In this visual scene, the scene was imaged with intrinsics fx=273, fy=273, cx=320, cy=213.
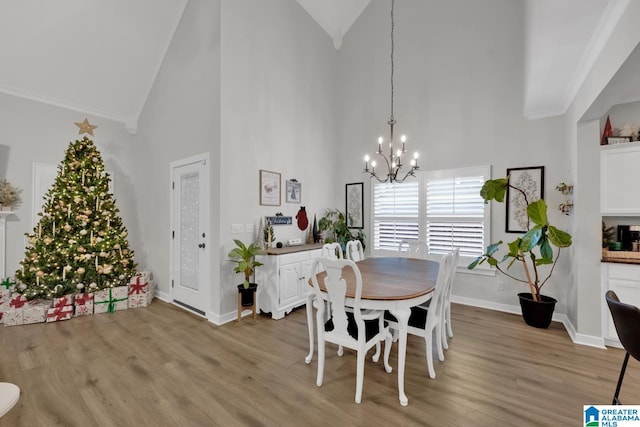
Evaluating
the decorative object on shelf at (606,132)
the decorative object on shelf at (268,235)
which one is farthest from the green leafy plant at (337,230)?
the decorative object on shelf at (606,132)

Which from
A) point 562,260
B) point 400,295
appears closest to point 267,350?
point 400,295

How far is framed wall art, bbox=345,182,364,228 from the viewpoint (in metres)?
5.21

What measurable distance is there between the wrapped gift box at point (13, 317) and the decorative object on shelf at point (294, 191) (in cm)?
370

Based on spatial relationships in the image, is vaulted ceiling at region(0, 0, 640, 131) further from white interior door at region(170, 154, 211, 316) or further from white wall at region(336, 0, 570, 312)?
white interior door at region(170, 154, 211, 316)

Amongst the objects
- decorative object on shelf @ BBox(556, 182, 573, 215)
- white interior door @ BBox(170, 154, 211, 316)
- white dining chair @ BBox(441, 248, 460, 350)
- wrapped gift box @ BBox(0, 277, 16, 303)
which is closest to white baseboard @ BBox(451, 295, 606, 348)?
white dining chair @ BBox(441, 248, 460, 350)

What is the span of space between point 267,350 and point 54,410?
63.1 inches

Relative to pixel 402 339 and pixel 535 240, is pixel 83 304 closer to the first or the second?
pixel 402 339

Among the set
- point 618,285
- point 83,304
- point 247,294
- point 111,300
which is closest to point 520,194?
point 618,285

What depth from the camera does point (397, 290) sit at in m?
2.19

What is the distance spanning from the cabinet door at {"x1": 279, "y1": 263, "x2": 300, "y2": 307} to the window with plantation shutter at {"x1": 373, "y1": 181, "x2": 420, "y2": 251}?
1.77 metres

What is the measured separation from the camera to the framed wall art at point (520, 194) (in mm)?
3666

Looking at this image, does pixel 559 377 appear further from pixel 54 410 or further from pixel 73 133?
pixel 73 133

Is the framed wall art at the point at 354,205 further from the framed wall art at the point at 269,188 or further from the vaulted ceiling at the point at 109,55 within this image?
the vaulted ceiling at the point at 109,55

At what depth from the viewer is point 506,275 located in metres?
3.88
